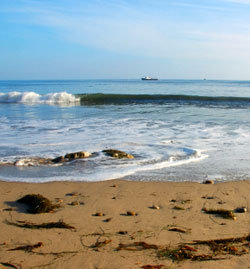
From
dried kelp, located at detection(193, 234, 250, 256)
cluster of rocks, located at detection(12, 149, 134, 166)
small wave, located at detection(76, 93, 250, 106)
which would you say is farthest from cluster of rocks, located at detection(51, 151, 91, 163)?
small wave, located at detection(76, 93, 250, 106)

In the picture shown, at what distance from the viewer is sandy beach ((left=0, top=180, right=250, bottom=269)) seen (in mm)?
2762

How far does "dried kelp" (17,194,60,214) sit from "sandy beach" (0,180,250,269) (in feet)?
0.24

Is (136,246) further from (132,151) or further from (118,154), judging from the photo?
(132,151)

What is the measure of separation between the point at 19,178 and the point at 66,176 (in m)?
0.75

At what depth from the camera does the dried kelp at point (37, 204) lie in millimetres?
3840

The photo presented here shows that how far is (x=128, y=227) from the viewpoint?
133 inches

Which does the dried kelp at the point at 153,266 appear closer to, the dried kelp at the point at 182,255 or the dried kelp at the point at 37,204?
the dried kelp at the point at 182,255

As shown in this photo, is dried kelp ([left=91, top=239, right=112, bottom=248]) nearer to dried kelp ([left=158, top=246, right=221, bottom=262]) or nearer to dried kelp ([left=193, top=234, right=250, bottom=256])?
dried kelp ([left=158, top=246, right=221, bottom=262])

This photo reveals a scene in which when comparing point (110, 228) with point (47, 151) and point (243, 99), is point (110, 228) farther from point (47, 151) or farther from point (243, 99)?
point (243, 99)

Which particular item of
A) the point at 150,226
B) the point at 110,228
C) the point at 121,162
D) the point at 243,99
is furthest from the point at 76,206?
the point at 243,99

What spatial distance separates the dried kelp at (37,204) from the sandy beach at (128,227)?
7 centimetres

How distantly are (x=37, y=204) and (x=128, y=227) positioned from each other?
48.6 inches

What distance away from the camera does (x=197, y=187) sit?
4.73m

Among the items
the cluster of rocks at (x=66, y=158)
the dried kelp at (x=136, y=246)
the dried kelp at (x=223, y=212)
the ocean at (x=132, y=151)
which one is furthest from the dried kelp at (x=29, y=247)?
the cluster of rocks at (x=66, y=158)
